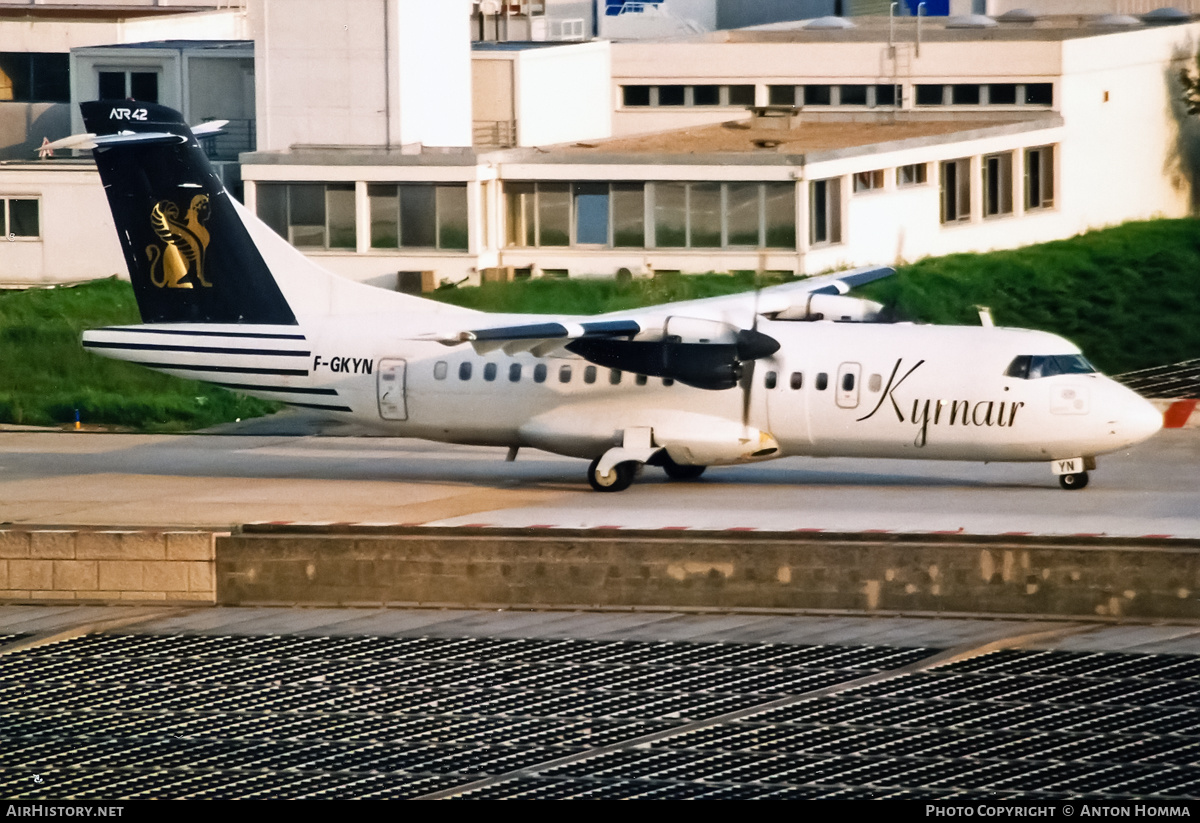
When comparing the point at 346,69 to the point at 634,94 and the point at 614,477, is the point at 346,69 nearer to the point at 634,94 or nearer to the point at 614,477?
the point at 634,94

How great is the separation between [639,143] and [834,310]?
26.0m

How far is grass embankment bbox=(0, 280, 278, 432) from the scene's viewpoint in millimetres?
41594

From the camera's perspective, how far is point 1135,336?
57.4 metres

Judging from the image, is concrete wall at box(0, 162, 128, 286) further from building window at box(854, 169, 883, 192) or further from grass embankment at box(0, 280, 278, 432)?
building window at box(854, 169, 883, 192)

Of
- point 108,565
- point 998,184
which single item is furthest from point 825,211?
point 108,565

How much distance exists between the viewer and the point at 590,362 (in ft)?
107

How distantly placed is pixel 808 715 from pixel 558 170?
1308 inches

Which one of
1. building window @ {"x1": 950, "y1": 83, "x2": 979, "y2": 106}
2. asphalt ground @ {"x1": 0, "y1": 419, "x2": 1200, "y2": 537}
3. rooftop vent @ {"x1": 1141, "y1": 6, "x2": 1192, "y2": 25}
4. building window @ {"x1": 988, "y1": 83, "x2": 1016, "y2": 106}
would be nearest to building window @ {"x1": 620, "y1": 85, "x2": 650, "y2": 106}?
building window @ {"x1": 950, "y1": 83, "x2": 979, "y2": 106}

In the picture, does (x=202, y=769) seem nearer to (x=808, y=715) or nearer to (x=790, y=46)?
(x=808, y=715)

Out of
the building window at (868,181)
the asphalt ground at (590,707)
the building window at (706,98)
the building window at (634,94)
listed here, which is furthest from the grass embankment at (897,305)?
the asphalt ground at (590,707)

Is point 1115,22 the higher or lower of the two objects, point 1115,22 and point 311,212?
the higher

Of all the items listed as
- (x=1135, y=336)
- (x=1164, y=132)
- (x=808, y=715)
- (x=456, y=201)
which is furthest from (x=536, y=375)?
(x=1164, y=132)

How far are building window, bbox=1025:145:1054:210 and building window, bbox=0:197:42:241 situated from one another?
29958 millimetres

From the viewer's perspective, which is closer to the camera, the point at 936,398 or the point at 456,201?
the point at 936,398
